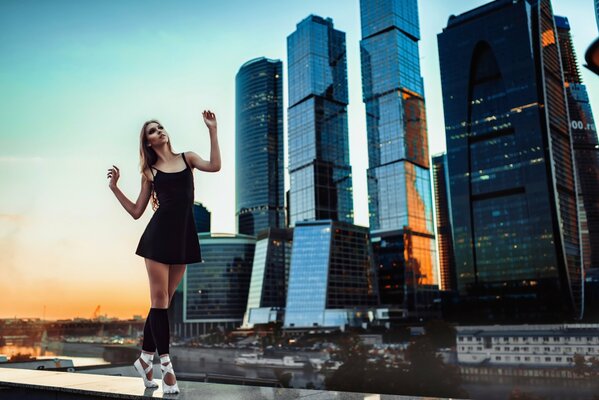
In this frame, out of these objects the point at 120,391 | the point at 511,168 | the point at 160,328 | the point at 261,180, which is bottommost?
the point at 120,391

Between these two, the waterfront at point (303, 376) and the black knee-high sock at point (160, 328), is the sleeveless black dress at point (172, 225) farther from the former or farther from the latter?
the waterfront at point (303, 376)

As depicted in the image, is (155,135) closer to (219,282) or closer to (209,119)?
(209,119)

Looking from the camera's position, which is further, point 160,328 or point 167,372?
point 160,328

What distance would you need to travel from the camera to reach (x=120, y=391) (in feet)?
17.3

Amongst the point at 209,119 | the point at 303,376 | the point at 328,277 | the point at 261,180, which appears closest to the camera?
the point at 209,119

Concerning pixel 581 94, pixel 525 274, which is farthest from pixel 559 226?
pixel 581 94

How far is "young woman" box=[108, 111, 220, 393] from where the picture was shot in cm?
590

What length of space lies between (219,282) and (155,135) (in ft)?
438

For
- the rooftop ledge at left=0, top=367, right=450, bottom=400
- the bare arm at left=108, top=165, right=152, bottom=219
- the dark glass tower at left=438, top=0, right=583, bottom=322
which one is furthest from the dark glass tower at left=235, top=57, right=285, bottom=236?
the bare arm at left=108, top=165, right=152, bottom=219

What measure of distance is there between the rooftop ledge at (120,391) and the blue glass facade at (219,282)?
130 meters

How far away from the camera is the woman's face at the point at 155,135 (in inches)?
254

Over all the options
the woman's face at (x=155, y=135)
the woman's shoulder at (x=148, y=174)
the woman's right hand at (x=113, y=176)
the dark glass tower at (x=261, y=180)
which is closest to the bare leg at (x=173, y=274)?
the woman's shoulder at (x=148, y=174)

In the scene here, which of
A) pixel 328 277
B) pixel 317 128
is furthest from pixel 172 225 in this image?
pixel 317 128

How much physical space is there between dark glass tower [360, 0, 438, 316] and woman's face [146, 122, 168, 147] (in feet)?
446
